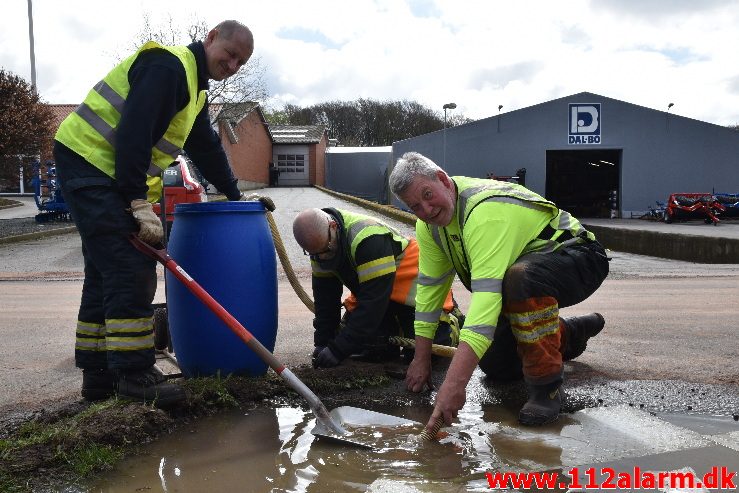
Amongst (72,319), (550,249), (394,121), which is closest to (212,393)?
(550,249)

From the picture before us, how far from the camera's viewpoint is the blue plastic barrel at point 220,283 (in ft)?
11.2

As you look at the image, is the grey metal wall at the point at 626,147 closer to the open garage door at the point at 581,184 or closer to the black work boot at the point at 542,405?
the open garage door at the point at 581,184

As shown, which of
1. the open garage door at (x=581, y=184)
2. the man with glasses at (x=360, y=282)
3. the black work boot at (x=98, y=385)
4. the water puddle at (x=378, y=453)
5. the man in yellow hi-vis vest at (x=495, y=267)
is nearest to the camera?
the water puddle at (x=378, y=453)

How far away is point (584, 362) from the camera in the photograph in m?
4.02

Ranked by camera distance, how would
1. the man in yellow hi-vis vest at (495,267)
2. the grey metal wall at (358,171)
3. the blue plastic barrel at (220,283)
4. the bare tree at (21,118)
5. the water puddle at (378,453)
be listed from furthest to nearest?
the grey metal wall at (358,171)
the bare tree at (21,118)
the blue plastic barrel at (220,283)
the man in yellow hi-vis vest at (495,267)
the water puddle at (378,453)

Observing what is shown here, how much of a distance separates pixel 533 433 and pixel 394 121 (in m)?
61.7

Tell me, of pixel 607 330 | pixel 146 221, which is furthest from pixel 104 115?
pixel 607 330

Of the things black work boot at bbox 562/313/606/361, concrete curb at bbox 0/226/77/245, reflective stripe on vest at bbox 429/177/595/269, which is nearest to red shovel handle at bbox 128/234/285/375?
reflective stripe on vest at bbox 429/177/595/269

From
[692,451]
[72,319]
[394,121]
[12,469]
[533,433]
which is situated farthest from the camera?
[394,121]

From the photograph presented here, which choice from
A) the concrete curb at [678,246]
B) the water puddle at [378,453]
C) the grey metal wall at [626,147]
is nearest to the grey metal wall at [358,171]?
the grey metal wall at [626,147]

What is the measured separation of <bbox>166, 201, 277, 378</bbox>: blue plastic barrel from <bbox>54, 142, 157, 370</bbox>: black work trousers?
40cm

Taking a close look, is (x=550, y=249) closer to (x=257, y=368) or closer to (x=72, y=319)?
(x=257, y=368)

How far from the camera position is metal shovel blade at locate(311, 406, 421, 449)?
9.25 feet

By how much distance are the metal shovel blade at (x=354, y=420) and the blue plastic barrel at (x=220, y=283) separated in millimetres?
728
